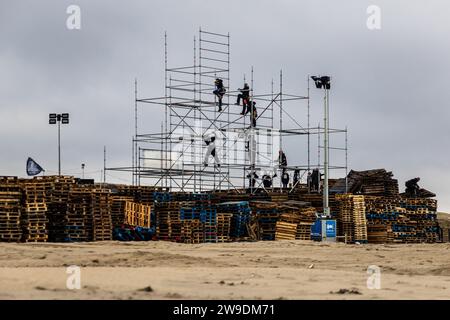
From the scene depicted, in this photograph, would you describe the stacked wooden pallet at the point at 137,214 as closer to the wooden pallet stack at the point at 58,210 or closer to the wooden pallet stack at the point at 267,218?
the wooden pallet stack at the point at 58,210

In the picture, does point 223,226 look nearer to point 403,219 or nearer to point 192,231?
point 192,231

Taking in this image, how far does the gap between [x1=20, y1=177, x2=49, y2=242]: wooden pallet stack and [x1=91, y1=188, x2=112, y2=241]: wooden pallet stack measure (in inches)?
88.3

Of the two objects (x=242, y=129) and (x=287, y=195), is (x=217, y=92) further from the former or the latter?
(x=287, y=195)

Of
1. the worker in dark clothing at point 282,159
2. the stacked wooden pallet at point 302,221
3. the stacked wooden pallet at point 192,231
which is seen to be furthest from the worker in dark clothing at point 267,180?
the stacked wooden pallet at point 192,231

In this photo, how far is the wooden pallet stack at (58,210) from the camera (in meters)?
38.9

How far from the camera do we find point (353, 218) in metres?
46.6

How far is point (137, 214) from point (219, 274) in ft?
70.4

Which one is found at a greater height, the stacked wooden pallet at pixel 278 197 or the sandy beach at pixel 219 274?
the stacked wooden pallet at pixel 278 197

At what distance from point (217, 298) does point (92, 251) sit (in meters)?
16.0

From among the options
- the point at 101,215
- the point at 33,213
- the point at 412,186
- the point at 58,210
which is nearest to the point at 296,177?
the point at 412,186

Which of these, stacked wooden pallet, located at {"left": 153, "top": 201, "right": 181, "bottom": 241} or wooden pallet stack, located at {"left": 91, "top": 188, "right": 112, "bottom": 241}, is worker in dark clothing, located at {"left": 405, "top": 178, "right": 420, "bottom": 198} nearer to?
stacked wooden pallet, located at {"left": 153, "top": 201, "right": 181, "bottom": 241}

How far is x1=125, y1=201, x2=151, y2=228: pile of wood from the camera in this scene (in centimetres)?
4181

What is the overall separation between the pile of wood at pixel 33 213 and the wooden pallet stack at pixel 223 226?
8.15 meters
